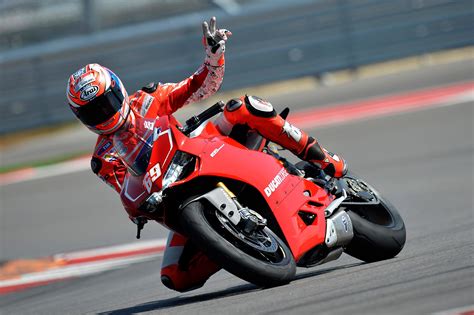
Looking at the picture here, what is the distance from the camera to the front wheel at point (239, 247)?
5.38m

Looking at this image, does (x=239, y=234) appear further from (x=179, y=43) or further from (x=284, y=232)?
(x=179, y=43)

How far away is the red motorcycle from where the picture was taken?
5.57 metres

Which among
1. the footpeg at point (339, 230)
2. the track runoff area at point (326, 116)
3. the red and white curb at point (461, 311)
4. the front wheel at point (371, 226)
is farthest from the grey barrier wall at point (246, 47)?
the red and white curb at point (461, 311)

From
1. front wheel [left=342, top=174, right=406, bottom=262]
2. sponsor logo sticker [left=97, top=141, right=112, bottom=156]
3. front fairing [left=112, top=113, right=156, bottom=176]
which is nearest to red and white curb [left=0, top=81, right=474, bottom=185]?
front wheel [left=342, top=174, right=406, bottom=262]

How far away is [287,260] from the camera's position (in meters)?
5.73

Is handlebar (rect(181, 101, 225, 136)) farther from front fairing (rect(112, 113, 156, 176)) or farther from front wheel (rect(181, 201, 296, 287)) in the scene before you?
front wheel (rect(181, 201, 296, 287))

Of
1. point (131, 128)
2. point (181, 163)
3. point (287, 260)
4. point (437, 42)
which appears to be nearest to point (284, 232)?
point (287, 260)

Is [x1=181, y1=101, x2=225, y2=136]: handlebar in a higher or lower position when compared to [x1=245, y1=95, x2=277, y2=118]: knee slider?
lower

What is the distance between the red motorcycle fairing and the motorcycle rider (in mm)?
182

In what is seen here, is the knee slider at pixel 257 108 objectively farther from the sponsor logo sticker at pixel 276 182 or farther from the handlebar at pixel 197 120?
the sponsor logo sticker at pixel 276 182

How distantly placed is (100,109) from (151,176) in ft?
1.62

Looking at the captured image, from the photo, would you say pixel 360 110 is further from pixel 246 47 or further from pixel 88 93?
pixel 88 93

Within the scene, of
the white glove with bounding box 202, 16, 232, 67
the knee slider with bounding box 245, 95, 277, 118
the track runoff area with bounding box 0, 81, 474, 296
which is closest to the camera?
the knee slider with bounding box 245, 95, 277, 118

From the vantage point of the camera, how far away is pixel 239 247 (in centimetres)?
559
